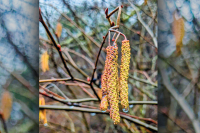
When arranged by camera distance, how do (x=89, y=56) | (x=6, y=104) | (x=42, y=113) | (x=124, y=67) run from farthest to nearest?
(x=89, y=56) < (x=42, y=113) < (x=6, y=104) < (x=124, y=67)

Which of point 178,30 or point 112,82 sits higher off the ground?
point 178,30

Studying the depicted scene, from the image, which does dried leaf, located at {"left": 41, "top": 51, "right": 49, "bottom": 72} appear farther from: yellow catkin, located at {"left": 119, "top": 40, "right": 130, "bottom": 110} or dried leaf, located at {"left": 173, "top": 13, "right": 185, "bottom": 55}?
dried leaf, located at {"left": 173, "top": 13, "right": 185, "bottom": 55}

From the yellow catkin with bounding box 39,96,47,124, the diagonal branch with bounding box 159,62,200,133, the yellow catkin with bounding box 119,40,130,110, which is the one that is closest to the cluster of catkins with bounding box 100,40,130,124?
the yellow catkin with bounding box 119,40,130,110

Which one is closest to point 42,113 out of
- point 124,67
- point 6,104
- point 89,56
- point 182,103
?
point 6,104

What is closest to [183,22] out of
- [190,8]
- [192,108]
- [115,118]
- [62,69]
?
[190,8]

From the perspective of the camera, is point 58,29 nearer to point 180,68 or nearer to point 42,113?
point 42,113

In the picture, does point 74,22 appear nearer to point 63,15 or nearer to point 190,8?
point 63,15

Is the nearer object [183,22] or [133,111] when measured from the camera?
[183,22]

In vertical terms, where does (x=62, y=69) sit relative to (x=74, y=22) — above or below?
below
